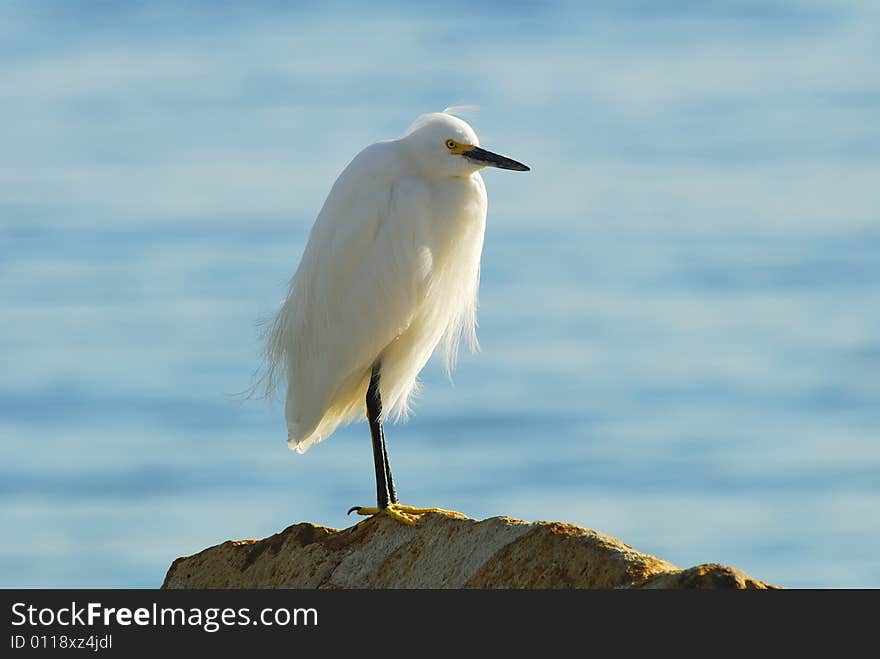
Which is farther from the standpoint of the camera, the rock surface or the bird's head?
the bird's head

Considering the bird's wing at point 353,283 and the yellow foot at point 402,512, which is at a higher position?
the bird's wing at point 353,283

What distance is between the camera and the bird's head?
11.1m

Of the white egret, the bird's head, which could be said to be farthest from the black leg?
the bird's head

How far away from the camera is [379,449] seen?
37.1ft

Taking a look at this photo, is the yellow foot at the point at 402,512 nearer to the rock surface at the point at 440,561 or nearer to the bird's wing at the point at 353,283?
the rock surface at the point at 440,561

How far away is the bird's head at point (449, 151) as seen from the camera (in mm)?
11109

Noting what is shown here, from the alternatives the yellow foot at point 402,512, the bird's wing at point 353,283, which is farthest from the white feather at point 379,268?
the yellow foot at point 402,512

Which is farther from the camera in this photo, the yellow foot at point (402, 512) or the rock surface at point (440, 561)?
the yellow foot at point (402, 512)

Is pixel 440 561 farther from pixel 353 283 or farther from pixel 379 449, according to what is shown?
pixel 353 283

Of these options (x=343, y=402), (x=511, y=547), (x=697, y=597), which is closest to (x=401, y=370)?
(x=343, y=402)

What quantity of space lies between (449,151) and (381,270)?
3.51 ft

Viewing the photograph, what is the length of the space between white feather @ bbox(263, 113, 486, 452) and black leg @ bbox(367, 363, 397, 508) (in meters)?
0.15

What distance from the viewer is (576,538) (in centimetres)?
875

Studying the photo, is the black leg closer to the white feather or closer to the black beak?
the white feather
